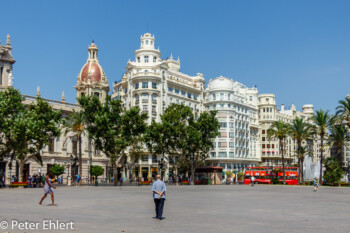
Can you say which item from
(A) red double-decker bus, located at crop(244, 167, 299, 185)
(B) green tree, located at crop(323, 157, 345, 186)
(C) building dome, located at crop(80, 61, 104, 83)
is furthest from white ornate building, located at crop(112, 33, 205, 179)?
(B) green tree, located at crop(323, 157, 345, 186)

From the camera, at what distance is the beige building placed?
6444 centimetres

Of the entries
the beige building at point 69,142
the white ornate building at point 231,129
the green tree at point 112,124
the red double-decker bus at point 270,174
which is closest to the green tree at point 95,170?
the beige building at point 69,142

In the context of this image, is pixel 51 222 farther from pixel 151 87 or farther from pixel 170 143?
pixel 151 87

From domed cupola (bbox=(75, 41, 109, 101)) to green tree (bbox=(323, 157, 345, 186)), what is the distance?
1725 inches

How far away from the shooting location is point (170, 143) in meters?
74.2

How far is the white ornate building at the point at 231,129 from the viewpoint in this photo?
368 feet

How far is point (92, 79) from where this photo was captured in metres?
89.8

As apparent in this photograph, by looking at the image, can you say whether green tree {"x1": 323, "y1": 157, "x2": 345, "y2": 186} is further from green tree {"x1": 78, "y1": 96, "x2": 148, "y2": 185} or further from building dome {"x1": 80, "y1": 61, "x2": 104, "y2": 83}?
building dome {"x1": 80, "y1": 61, "x2": 104, "y2": 83}

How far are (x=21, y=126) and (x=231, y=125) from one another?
7382cm

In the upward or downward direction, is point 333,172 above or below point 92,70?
below

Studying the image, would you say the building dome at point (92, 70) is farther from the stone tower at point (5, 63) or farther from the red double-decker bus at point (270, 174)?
the red double-decker bus at point (270, 174)

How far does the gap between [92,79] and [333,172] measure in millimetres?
49375

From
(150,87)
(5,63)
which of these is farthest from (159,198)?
(150,87)

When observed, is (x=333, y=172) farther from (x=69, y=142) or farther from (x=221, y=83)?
(x=221, y=83)
